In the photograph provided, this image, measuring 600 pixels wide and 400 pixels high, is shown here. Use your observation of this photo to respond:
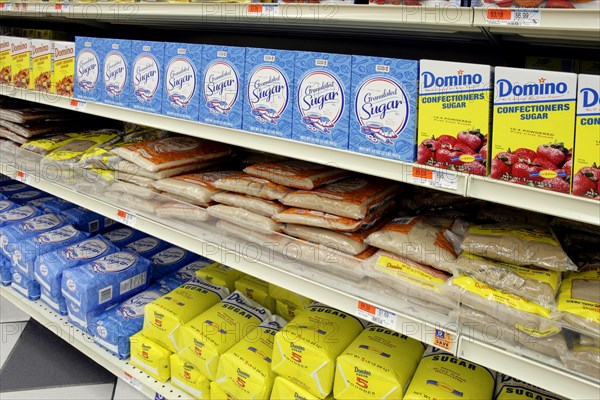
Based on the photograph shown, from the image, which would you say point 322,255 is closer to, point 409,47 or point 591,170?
point 591,170

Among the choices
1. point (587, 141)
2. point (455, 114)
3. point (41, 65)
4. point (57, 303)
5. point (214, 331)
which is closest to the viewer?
point (587, 141)

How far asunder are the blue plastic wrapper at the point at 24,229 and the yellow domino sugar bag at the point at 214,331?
1179 millimetres

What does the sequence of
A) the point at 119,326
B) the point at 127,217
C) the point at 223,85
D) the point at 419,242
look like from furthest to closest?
1. the point at 119,326
2. the point at 127,217
3. the point at 223,85
4. the point at 419,242

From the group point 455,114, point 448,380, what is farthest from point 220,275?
point 455,114

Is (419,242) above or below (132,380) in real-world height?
above

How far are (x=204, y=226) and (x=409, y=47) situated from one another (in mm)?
994

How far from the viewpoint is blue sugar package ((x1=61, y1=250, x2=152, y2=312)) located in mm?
1877

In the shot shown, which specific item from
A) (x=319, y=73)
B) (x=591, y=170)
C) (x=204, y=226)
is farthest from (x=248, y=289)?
(x=591, y=170)

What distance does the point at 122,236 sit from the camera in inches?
94.9

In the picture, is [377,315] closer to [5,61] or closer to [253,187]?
[253,187]

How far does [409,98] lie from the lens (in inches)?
42.1

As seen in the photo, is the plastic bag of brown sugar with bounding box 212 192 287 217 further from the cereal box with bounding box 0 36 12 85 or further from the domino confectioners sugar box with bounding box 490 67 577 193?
the cereal box with bounding box 0 36 12 85

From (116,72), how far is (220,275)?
91 centimetres

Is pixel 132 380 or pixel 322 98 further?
pixel 132 380
